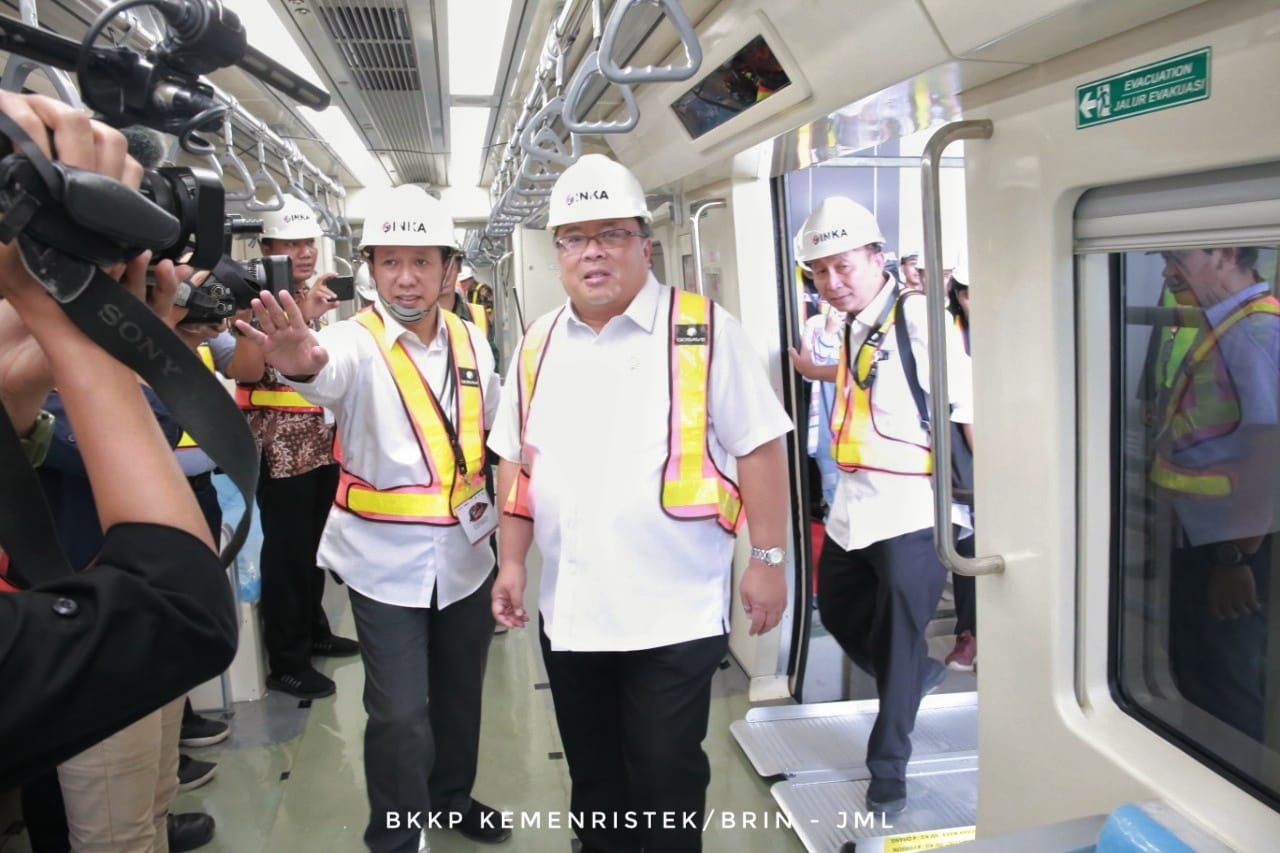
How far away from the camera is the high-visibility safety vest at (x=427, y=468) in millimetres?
2564

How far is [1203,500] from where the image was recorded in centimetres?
150

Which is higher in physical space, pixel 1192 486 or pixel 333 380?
pixel 333 380

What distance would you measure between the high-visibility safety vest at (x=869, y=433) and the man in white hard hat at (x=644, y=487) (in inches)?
34.4

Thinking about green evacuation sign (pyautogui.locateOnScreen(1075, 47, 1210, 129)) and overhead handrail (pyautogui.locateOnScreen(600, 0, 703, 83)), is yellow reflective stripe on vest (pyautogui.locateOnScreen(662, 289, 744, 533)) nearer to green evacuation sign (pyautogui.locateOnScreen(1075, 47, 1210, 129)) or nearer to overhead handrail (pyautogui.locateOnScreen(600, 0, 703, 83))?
overhead handrail (pyautogui.locateOnScreen(600, 0, 703, 83))

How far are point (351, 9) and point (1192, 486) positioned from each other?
3.13 m

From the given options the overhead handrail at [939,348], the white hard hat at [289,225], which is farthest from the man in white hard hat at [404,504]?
the white hard hat at [289,225]

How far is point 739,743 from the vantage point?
3.52 m

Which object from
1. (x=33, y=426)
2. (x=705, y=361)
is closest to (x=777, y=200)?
(x=705, y=361)

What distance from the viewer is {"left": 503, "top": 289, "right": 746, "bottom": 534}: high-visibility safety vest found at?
2209 mm

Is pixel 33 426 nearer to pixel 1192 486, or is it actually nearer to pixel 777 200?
pixel 1192 486

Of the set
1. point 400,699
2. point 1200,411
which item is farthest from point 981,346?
point 400,699

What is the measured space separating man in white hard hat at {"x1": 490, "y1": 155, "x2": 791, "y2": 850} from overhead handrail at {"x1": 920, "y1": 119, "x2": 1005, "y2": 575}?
56cm

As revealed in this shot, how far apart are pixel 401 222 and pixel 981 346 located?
68.0 inches

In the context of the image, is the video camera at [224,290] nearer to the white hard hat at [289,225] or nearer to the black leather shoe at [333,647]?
the white hard hat at [289,225]
